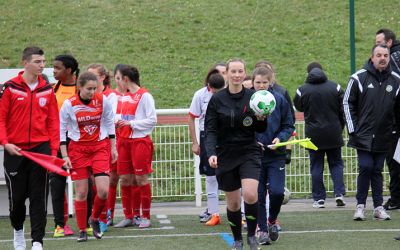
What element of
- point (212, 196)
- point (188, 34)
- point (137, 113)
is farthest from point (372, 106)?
point (188, 34)

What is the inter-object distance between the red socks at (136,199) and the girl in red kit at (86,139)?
1147mm

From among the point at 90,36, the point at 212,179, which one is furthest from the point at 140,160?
the point at 90,36

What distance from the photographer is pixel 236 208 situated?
921cm

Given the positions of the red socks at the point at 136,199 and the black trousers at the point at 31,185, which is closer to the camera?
the black trousers at the point at 31,185

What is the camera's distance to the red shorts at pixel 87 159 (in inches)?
406

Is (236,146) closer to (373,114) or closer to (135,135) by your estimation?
(135,135)

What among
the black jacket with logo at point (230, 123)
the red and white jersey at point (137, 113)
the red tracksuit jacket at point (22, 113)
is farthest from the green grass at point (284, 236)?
the red tracksuit jacket at point (22, 113)

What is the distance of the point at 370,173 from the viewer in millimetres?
11578

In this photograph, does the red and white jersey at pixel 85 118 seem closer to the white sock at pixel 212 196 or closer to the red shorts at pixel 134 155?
the red shorts at pixel 134 155

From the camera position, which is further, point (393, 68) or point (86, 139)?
point (393, 68)

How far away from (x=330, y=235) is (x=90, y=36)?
18.9m

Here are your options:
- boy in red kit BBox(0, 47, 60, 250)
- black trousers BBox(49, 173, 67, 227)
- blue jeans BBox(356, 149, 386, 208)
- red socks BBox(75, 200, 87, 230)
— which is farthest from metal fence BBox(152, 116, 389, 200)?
boy in red kit BBox(0, 47, 60, 250)

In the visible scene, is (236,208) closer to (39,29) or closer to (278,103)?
(278,103)

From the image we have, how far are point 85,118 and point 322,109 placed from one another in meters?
4.27
